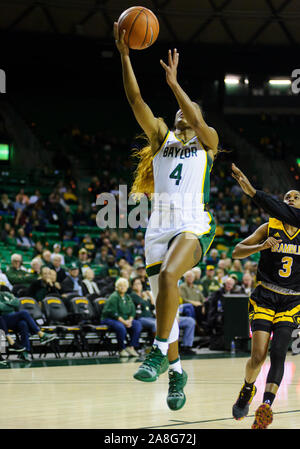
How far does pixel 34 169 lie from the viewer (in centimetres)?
2361

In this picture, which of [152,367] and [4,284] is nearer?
[152,367]

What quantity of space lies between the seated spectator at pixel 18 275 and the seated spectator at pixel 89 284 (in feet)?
3.59

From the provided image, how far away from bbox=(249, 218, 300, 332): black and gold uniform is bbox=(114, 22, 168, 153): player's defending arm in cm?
162

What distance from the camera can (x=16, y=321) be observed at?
1238cm

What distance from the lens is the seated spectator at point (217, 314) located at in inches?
603

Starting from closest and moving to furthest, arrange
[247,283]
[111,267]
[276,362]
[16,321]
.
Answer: [276,362] < [16,321] < [247,283] < [111,267]

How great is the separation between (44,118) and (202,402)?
21379 millimetres

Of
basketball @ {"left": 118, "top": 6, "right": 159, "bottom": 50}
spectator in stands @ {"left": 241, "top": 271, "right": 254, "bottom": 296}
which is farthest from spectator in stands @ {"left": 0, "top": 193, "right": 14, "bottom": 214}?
basketball @ {"left": 118, "top": 6, "right": 159, "bottom": 50}

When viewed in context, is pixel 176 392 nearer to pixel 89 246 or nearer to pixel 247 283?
pixel 247 283

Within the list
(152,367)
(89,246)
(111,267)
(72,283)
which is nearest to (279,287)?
(152,367)

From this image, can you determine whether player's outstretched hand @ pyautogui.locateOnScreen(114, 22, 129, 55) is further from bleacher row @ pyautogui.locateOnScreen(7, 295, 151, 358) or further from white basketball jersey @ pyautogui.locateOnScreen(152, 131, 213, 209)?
bleacher row @ pyautogui.locateOnScreen(7, 295, 151, 358)

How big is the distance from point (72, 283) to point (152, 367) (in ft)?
30.3

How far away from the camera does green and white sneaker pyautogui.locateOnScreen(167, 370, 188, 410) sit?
5504 millimetres

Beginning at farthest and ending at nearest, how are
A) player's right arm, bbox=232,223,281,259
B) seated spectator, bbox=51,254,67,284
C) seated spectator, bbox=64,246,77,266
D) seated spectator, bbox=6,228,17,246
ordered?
seated spectator, bbox=6,228,17,246
seated spectator, bbox=64,246,77,266
seated spectator, bbox=51,254,67,284
player's right arm, bbox=232,223,281,259
